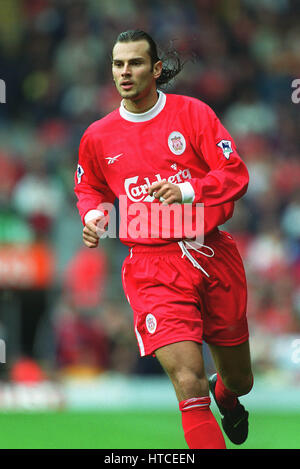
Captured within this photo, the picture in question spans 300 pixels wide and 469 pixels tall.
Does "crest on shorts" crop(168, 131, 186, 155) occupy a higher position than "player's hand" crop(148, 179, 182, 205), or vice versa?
"crest on shorts" crop(168, 131, 186, 155)

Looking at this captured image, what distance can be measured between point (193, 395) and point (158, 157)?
1.35 meters

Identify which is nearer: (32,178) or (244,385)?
(244,385)

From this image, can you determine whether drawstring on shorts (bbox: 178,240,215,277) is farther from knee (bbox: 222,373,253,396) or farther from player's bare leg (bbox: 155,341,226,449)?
knee (bbox: 222,373,253,396)

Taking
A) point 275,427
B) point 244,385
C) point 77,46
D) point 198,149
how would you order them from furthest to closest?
point 77,46 → point 275,427 → point 244,385 → point 198,149

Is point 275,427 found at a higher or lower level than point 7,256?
lower

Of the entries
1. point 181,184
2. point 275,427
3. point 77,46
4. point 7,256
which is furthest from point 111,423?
point 77,46

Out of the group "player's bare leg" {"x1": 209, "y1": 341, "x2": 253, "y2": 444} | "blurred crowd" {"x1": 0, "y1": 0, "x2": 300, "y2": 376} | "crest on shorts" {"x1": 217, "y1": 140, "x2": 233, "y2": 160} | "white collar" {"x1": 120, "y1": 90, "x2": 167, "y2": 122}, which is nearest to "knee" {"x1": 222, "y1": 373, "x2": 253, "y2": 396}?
"player's bare leg" {"x1": 209, "y1": 341, "x2": 253, "y2": 444}

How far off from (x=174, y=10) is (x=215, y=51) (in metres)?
1.04

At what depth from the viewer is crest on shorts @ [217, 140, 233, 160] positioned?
5038mm

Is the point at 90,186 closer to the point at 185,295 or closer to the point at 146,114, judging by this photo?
the point at 146,114

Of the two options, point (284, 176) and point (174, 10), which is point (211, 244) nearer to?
point (284, 176)

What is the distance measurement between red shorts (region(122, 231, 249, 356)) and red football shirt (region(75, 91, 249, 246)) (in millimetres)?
136

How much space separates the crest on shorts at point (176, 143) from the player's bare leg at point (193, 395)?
3.63 feet

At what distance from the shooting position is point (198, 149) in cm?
525
